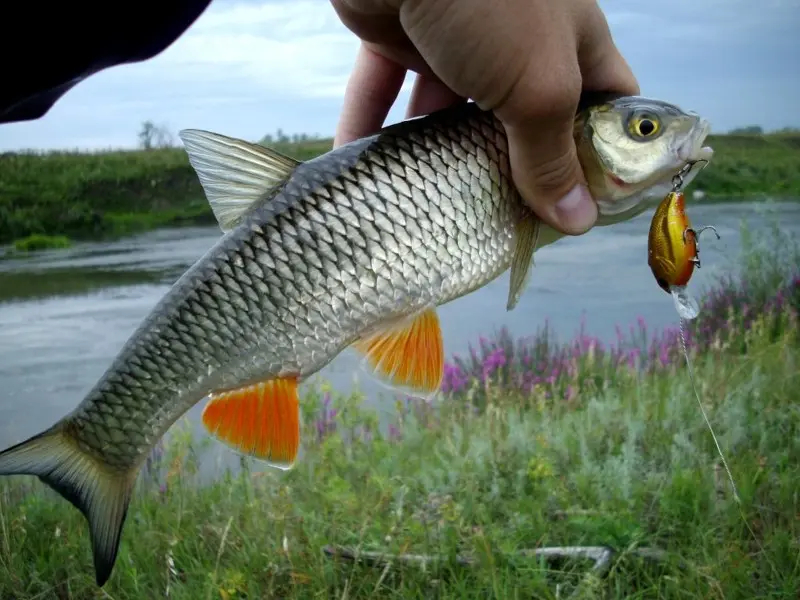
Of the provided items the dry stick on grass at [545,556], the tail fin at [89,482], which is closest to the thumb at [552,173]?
the tail fin at [89,482]

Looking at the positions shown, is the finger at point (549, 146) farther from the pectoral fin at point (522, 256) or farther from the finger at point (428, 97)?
the finger at point (428, 97)

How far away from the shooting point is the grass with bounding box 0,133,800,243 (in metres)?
3.72

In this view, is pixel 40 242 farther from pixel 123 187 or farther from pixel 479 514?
pixel 479 514

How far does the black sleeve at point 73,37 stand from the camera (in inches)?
36.5

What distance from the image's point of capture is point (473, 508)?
1596 millimetres

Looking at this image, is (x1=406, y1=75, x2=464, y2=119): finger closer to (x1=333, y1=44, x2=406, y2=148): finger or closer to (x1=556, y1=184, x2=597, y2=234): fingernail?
(x1=333, y1=44, x2=406, y2=148): finger

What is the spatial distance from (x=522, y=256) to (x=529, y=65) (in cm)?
19

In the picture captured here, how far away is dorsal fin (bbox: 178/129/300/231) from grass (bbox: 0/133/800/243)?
3036 mm

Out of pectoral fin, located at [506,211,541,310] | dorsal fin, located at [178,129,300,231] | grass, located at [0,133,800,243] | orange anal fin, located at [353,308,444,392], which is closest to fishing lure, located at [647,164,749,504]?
pectoral fin, located at [506,211,541,310]

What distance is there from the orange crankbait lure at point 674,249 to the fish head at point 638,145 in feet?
0.07

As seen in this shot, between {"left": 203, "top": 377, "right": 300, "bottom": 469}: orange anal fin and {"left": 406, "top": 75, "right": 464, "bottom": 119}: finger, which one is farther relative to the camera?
{"left": 406, "top": 75, "right": 464, "bottom": 119}: finger

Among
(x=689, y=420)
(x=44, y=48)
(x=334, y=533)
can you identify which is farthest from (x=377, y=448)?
(x=44, y=48)

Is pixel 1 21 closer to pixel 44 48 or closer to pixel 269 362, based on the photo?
pixel 44 48

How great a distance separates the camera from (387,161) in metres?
0.68
